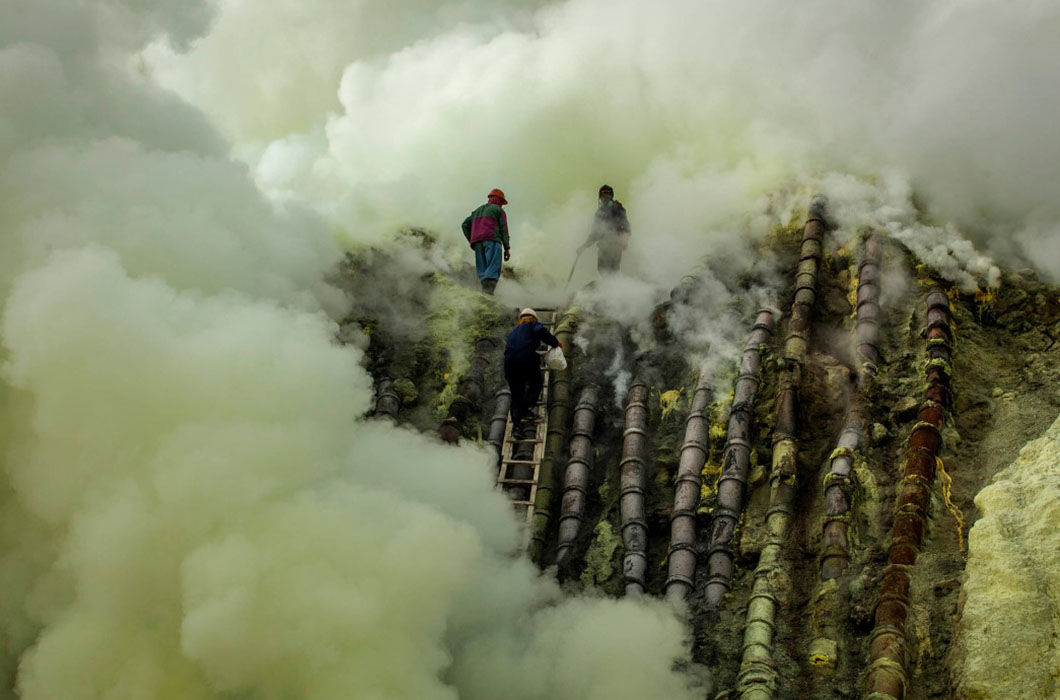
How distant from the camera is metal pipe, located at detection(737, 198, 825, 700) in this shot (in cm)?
682

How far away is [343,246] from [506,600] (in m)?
5.56

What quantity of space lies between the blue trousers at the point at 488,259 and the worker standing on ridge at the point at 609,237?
1.11 meters

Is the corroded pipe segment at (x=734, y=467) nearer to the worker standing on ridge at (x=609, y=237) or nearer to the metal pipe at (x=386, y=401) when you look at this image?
the worker standing on ridge at (x=609, y=237)

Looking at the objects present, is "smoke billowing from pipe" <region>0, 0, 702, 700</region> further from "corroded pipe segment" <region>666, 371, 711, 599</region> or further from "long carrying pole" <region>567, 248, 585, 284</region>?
"long carrying pole" <region>567, 248, 585, 284</region>

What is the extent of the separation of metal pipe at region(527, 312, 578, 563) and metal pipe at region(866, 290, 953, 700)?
3100 mm

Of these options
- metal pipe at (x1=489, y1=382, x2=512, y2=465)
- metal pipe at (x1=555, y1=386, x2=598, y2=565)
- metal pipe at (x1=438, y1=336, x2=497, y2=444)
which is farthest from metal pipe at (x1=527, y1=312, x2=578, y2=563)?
metal pipe at (x1=438, y1=336, x2=497, y2=444)

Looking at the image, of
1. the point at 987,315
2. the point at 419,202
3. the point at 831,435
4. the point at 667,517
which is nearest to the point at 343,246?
the point at 419,202

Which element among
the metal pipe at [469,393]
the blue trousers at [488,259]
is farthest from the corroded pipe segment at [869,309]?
the blue trousers at [488,259]

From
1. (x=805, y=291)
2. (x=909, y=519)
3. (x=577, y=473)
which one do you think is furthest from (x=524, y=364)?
(x=909, y=519)

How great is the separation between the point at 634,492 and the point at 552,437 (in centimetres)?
120

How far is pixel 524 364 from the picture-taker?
9.54m

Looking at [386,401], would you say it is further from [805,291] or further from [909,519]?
[909,519]

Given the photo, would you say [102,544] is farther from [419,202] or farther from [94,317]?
[419,202]

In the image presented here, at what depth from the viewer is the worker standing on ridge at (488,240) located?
461 inches
